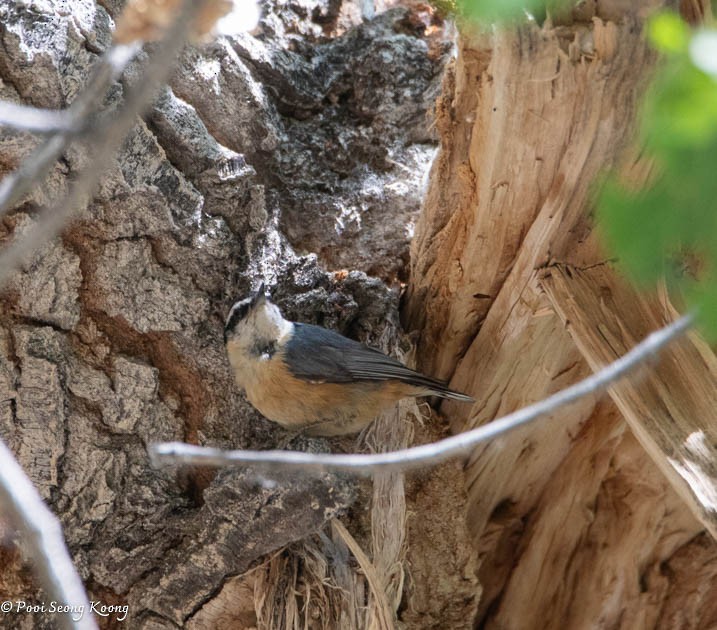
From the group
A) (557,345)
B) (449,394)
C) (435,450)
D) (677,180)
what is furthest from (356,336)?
(677,180)

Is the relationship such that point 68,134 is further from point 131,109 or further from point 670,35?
point 670,35

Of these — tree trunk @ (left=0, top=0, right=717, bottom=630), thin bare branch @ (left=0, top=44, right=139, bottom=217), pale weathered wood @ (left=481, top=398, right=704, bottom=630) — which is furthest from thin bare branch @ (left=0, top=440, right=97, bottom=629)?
pale weathered wood @ (left=481, top=398, right=704, bottom=630)

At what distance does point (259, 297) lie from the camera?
117 inches

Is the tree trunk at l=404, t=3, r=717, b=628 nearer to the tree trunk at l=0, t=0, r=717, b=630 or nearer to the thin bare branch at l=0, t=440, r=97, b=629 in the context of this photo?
the tree trunk at l=0, t=0, r=717, b=630

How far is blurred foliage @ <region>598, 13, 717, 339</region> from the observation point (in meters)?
0.94

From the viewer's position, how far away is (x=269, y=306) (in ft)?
10.1

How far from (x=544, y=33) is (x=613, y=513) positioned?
1.90 m

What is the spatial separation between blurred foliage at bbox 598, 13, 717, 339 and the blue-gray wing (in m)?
1.98

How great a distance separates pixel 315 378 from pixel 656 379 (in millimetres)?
1198

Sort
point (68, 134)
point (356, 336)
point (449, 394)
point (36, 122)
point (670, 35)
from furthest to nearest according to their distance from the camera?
point (356, 336), point (449, 394), point (36, 122), point (68, 134), point (670, 35)

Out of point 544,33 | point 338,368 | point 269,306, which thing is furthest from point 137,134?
point 544,33

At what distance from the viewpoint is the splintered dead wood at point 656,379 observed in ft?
7.88

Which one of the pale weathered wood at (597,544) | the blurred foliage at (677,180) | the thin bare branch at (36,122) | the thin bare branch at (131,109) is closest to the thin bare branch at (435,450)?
the blurred foliage at (677,180)

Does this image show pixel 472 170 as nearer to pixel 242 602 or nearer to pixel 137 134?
pixel 137 134
